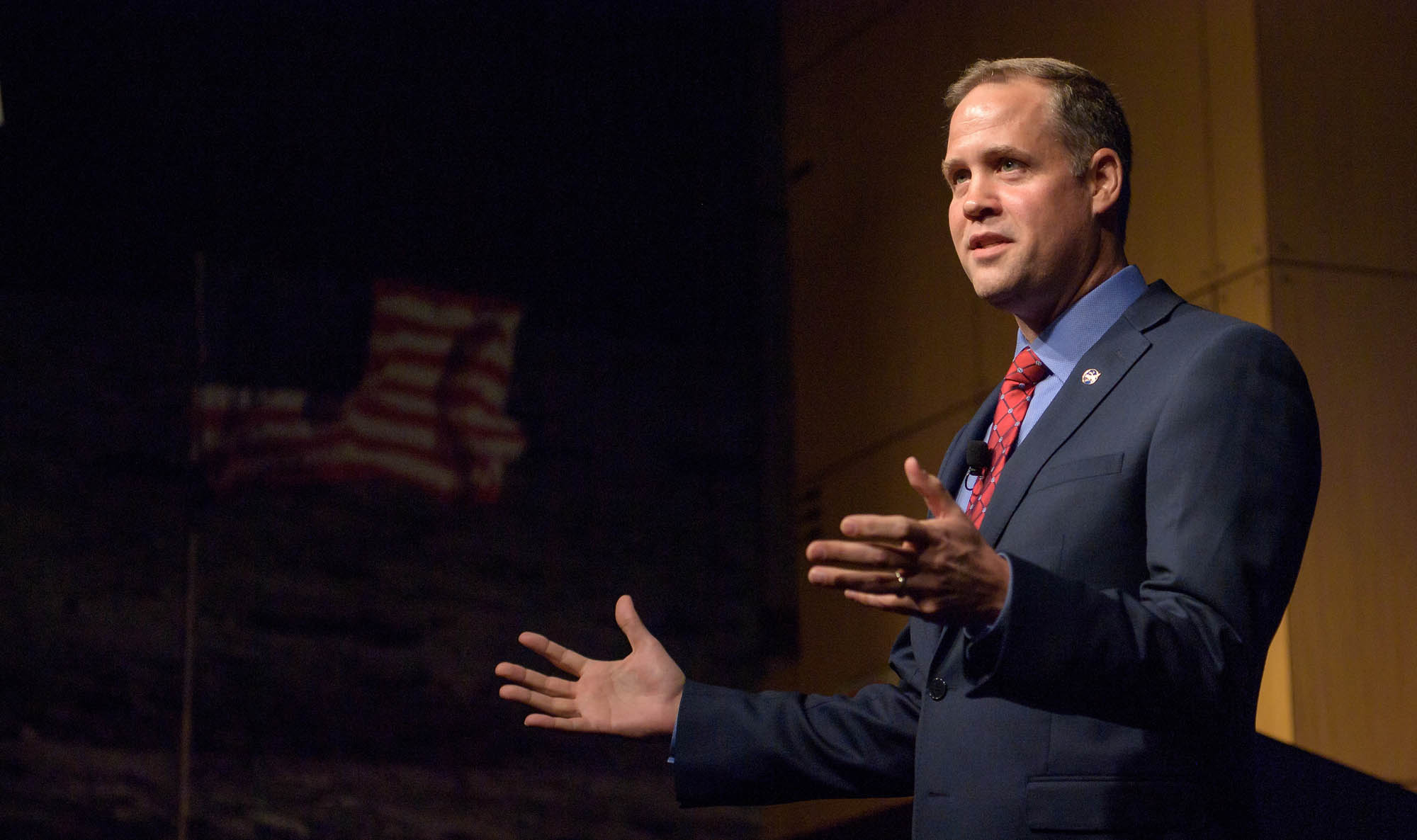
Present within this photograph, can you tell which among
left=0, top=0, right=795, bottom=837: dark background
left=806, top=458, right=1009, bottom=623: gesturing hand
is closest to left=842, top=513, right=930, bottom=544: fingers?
left=806, top=458, right=1009, bottom=623: gesturing hand

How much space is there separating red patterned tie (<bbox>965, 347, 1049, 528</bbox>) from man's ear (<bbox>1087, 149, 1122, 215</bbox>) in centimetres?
21

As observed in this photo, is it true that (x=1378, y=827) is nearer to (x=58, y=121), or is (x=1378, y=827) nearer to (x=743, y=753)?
(x=743, y=753)

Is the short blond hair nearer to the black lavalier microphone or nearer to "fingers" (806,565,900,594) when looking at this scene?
the black lavalier microphone

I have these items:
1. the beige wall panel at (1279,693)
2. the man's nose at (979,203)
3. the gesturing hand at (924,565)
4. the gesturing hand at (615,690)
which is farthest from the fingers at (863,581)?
the beige wall panel at (1279,693)

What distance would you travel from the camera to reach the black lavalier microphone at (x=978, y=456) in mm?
1721

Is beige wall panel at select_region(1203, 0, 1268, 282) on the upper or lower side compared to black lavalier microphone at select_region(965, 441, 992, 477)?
upper

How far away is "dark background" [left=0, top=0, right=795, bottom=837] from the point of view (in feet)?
18.4

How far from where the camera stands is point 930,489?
4.07 ft

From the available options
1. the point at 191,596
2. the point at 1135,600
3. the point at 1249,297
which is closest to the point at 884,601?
the point at 1135,600

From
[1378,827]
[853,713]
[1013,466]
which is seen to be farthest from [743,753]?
[1378,827]

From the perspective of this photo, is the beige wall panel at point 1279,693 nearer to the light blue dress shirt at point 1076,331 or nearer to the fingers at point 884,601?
the light blue dress shirt at point 1076,331

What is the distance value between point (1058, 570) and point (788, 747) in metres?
0.45

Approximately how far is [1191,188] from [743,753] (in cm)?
243

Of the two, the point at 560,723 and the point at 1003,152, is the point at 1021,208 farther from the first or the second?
the point at 560,723
